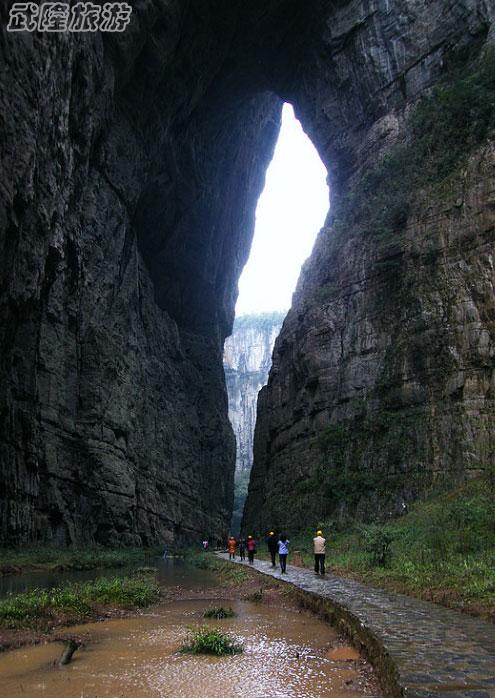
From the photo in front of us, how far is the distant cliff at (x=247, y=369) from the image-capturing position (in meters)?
116

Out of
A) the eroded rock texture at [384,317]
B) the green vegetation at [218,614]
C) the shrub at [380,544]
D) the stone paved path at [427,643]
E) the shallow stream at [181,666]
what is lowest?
the green vegetation at [218,614]

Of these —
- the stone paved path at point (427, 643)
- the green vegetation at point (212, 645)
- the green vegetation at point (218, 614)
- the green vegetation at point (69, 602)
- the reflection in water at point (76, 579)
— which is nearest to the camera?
the stone paved path at point (427, 643)

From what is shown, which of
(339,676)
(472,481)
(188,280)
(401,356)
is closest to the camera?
(339,676)

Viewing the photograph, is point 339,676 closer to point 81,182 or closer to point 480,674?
point 480,674

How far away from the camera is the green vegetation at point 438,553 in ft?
32.1

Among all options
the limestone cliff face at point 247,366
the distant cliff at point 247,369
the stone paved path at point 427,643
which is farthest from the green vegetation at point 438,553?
the limestone cliff face at point 247,366

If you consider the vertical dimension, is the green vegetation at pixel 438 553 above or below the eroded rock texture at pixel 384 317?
below

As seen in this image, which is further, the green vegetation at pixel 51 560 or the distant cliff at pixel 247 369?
the distant cliff at pixel 247 369

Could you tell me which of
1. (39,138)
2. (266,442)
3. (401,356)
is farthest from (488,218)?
(266,442)

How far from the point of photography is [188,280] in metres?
56.2

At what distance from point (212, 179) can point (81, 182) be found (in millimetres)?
24793

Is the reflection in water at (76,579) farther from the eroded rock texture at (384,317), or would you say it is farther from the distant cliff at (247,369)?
the distant cliff at (247,369)

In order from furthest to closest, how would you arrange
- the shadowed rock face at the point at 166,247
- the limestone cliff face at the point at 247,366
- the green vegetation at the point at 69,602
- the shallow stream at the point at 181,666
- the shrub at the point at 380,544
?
the limestone cliff face at the point at 247,366 < the shadowed rock face at the point at 166,247 < the shrub at the point at 380,544 < the green vegetation at the point at 69,602 < the shallow stream at the point at 181,666

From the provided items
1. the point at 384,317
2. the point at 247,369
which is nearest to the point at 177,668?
the point at 384,317
